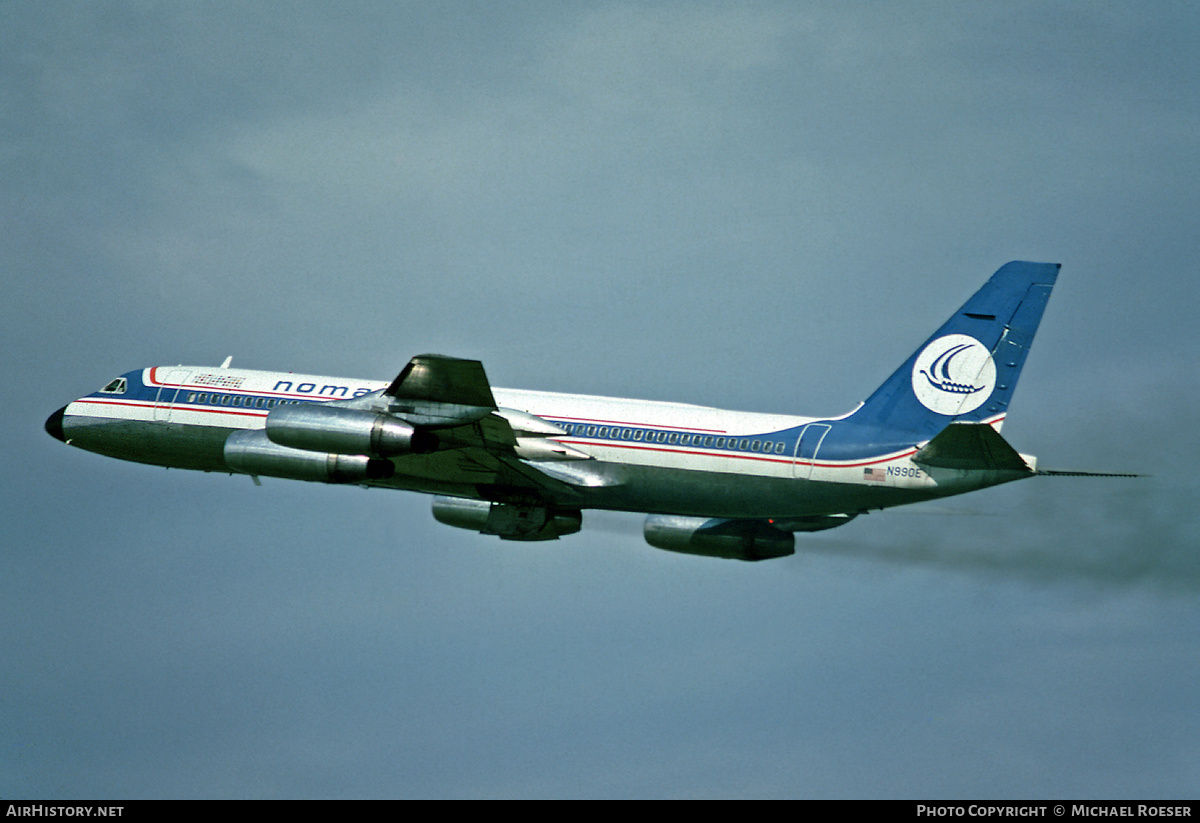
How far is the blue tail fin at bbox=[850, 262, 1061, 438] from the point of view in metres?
41.0

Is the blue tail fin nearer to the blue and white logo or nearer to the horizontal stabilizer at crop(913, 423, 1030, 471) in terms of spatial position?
the blue and white logo

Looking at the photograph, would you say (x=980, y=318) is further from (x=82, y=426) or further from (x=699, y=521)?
(x=82, y=426)

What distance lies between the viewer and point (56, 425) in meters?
49.3

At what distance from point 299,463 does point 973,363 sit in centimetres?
1872

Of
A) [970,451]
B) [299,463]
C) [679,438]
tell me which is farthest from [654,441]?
[299,463]

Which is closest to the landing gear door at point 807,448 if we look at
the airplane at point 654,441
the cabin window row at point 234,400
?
the airplane at point 654,441

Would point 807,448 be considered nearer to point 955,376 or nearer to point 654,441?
point 654,441

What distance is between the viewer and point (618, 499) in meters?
43.0

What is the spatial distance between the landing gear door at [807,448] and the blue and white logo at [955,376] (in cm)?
288

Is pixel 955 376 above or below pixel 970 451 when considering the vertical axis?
above

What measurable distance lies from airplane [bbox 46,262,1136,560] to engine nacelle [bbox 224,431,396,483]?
42 mm
